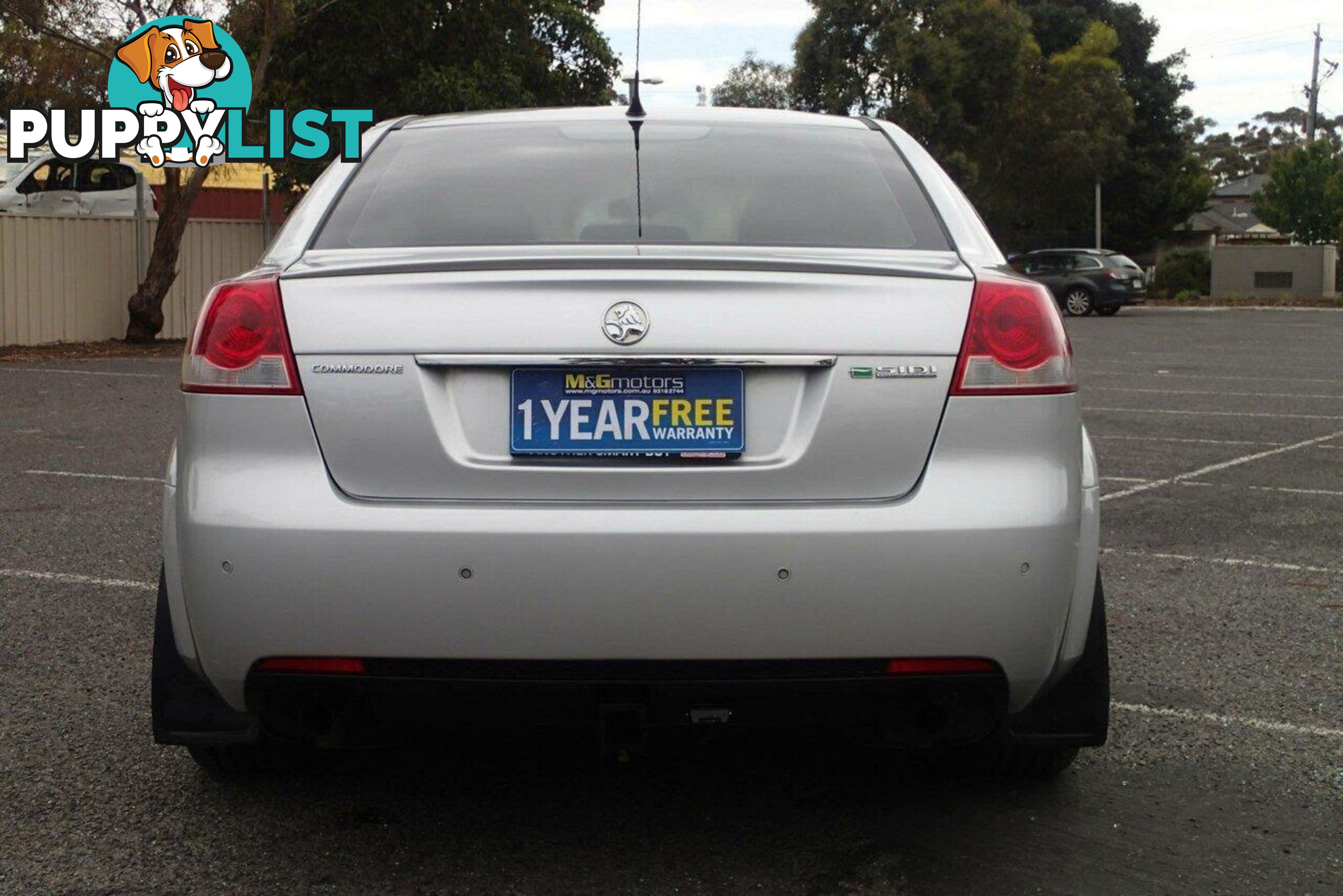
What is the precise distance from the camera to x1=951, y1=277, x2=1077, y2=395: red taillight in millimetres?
2957

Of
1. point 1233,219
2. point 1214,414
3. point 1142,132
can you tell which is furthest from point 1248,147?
point 1214,414

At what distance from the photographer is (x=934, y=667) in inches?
114

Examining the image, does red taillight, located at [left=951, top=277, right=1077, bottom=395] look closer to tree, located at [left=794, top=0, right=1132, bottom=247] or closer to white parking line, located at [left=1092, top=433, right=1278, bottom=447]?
white parking line, located at [left=1092, top=433, right=1278, bottom=447]

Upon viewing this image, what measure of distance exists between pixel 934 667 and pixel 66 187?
72.1 ft

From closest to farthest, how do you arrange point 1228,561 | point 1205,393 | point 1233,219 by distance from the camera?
point 1228,561, point 1205,393, point 1233,219

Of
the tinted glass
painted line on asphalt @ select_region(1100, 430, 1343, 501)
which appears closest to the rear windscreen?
painted line on asphalt @ select_region(1100, 430, 1343, 501)

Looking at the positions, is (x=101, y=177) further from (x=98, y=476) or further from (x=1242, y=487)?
(x=1242, y=487)

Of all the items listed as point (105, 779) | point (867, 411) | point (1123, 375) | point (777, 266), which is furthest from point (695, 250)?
point (1123, 375)

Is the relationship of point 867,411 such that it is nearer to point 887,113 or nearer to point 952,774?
point 952,774

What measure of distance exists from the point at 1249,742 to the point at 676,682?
1.83m

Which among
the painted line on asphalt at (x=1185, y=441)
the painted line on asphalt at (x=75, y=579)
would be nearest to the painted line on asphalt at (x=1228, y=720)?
the painted line on asphalt at (x=75, y=579)

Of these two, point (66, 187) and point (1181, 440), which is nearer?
point (1181, 440)

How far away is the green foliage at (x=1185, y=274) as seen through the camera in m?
48.6

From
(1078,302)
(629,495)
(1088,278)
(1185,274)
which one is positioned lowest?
(629,495)
